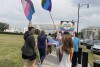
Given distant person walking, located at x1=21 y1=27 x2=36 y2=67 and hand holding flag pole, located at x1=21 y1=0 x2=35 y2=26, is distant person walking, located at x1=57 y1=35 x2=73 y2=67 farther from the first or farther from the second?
hand holding flag pole, located at x1=21 y1=0 x2=35 y2=26

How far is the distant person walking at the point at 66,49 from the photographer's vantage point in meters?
7.52

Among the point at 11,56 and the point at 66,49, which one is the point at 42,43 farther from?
the point at 66,49

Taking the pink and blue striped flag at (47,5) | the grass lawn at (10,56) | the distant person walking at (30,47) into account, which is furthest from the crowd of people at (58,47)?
the grass lawn at (10,56)

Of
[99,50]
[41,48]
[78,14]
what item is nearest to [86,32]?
[78,14]

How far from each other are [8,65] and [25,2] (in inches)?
122

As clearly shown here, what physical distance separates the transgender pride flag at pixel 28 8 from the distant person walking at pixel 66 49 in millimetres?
4555

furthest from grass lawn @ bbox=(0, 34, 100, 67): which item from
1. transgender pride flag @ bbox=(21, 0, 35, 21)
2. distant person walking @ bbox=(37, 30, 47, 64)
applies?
transgender pride flag @ bbox=(21, 0, 35, 21)

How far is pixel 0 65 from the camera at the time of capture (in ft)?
44.4

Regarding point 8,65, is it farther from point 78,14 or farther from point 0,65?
point 78,14

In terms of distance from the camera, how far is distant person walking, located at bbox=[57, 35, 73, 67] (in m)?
7.52

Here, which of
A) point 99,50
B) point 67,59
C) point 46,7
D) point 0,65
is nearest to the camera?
point 67,59

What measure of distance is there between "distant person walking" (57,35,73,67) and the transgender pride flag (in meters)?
4.55

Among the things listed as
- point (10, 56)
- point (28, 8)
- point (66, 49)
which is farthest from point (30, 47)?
point (10, 56)

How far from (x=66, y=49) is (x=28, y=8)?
505 centimetres
